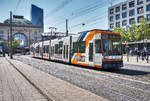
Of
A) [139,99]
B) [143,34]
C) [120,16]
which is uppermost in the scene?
[120,16]

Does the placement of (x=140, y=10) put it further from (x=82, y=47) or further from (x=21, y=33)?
(x=21, y=33)

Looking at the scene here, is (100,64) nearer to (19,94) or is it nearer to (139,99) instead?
(139,99)

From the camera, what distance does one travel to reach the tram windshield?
12141 mm

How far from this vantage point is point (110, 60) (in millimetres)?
12039

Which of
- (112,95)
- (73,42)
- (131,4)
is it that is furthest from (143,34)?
(112,95)

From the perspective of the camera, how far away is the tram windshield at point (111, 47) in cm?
1214

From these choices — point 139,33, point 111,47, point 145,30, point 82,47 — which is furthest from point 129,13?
point 111,47

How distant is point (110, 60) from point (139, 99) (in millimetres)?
6800

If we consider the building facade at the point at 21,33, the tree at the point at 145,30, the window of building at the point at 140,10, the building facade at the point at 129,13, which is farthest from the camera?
the building facade at the point at 21,33

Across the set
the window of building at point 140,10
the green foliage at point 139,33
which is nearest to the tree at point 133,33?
the green foliage at point 139,33

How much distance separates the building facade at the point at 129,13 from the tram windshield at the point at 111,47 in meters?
34.5

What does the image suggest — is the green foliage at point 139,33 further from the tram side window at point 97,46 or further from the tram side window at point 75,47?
the tram side window at point 97,46

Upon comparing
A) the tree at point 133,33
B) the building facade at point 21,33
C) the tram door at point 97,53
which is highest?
the building facade at point 21,33

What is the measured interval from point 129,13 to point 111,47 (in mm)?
45573
